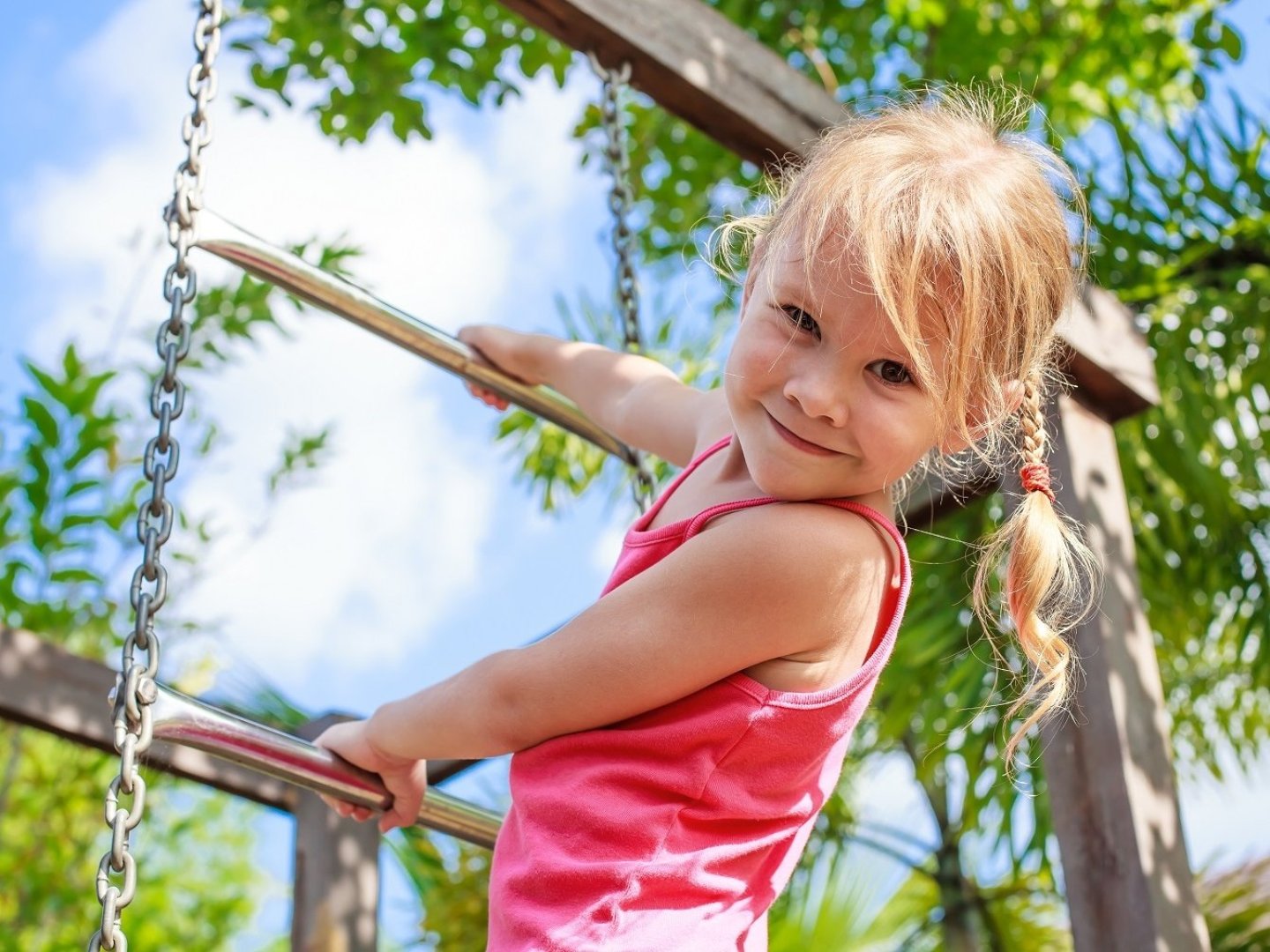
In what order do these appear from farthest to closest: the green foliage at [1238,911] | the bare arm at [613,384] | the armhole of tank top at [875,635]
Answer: the green foliage at [1238,911], the bare arm at [613,384], the armhole of tank top at [875,635]

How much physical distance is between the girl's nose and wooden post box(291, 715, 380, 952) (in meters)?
2.08

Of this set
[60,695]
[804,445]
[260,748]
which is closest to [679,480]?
[804,445]

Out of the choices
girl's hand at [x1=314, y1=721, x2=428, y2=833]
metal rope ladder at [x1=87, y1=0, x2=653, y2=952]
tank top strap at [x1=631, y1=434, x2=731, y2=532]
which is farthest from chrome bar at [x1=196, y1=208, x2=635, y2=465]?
girl's hand at [x1=314, y1=721, x2=428, y2=833]

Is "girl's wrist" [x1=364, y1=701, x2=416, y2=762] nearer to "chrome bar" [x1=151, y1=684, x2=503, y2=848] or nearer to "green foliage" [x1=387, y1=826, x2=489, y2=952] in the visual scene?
"chrome bar" [x1=151, y1=684, x2=503, y2=848]

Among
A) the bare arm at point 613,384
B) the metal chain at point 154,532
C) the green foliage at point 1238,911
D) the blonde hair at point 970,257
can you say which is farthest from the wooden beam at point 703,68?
the green foliage at point 1238,911

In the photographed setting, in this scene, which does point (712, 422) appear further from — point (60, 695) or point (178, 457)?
point (60, 695)

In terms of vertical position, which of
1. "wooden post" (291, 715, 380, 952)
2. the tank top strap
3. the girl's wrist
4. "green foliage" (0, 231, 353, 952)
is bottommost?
the girl's wrist

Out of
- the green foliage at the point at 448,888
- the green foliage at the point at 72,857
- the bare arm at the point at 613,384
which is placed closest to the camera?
the bare arm at the point at 613,384

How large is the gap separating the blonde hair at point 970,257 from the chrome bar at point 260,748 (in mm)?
663

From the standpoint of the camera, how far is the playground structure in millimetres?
1902

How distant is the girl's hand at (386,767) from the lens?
148 cm

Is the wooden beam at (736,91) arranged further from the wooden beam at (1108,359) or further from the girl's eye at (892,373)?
the girl's eye at (892,373)

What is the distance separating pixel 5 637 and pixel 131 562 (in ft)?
6.67

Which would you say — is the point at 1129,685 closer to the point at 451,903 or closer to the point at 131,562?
the point at 451,903
